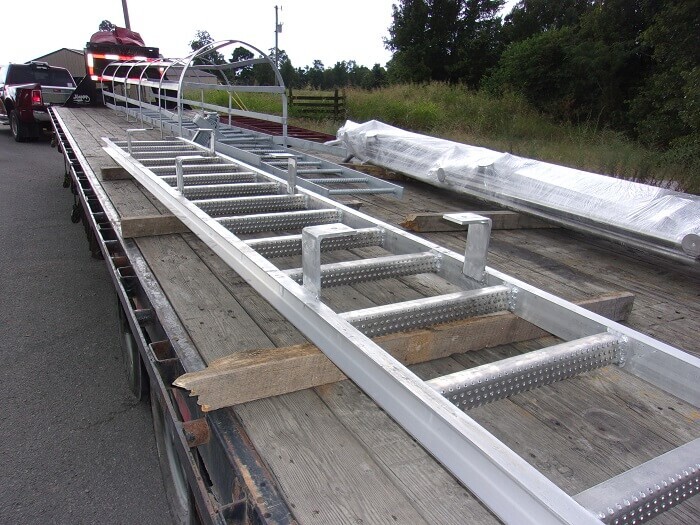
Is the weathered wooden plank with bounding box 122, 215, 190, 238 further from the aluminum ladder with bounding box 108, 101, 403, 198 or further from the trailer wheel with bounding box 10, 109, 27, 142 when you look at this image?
the trailer wheel with bounding box 10, 109, 27, 142

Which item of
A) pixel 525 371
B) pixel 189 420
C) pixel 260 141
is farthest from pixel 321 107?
pixel 525 371

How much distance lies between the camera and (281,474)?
4.93 ft

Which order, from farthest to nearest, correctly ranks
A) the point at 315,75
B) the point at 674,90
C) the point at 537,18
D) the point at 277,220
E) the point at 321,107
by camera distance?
the point at 315,75 < the point at 537,18 < the point at 321,107 < the point at 674,90 < the point at 277,220

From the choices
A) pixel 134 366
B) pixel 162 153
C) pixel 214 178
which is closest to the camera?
pixel 134 366

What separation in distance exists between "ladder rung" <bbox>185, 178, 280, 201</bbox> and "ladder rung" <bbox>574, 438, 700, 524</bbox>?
3119mm

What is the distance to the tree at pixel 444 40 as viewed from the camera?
32156 mm

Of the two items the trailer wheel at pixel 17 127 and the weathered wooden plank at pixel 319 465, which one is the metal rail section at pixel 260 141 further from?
the trailer wheel at pixel 17 127

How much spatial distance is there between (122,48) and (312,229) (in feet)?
42.6

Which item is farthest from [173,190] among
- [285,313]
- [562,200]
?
[562,200]

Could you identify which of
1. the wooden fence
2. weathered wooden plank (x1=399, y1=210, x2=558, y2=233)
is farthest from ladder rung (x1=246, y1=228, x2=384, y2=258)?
the wooden fence

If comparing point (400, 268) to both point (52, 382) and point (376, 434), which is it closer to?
point (376, 434)

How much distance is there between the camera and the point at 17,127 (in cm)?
1441

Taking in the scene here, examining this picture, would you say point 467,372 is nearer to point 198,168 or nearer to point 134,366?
point 134,366

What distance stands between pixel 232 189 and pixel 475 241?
2.22 m
